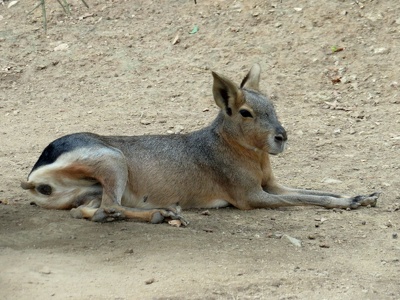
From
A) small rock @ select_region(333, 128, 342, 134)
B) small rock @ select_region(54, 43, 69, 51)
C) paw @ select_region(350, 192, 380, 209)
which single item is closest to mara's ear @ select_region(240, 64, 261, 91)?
paw @ select_region(350, 192, 380, 209)

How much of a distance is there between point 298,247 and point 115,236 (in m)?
1.34

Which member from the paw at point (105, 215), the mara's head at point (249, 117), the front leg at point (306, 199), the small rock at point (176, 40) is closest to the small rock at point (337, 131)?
the front leg at point (306, 199)

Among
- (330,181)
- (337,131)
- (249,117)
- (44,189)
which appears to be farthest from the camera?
(337,131)

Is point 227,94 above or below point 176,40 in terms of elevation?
above

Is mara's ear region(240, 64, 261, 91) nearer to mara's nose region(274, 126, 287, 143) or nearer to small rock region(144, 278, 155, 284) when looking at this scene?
mara's nose region(274, 126, 287, 143)

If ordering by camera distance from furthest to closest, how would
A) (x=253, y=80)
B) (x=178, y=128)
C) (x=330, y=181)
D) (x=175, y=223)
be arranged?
(x=178, y=128), (x=330, y=181), (x=253, y=80), (x=175, y=223)

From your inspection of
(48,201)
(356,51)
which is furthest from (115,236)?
(356,51)

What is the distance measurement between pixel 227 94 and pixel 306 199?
1.14m

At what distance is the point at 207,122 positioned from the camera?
31.1ft

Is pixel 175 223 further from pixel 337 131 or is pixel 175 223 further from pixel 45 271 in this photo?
pixel 337 131

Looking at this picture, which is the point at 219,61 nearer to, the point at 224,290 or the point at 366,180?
the point at 366,180

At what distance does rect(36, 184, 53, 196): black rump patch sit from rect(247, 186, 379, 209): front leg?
1.72 metres

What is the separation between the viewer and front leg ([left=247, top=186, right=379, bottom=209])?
23.0ft

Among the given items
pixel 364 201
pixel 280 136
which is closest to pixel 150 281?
pixel 280 136
